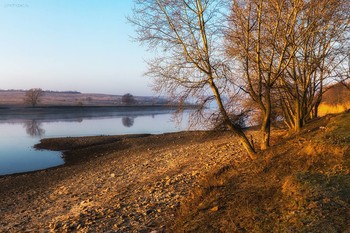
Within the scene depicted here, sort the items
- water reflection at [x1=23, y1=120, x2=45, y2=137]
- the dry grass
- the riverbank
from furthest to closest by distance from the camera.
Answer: water reflection at [x1=23, y1=120, x2=45, y2=137] → the dry grass → the riverbank

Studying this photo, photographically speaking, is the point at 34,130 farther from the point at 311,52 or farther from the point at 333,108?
the point at 311,52

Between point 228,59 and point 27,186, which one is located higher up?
point 228,59

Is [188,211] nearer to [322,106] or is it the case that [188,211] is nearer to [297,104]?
[297,104]

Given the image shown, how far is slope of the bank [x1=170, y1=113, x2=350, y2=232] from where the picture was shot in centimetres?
527

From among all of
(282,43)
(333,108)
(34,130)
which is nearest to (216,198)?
(282,43)

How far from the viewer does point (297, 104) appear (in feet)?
44.2

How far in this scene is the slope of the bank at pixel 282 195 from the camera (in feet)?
17.3

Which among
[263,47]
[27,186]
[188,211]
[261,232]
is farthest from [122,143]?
[261,232]

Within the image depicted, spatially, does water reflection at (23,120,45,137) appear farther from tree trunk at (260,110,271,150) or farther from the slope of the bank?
the slope of the bank

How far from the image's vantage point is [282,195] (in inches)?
249

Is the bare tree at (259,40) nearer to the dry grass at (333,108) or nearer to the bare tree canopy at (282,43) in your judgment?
the bare tree canopy at (282,43)

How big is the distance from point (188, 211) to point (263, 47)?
6865 millimetres

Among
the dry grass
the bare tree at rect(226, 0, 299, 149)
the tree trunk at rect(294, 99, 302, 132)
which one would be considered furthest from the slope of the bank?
the dry grass

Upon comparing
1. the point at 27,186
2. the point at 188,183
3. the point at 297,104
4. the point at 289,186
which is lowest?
the point at 27,186
